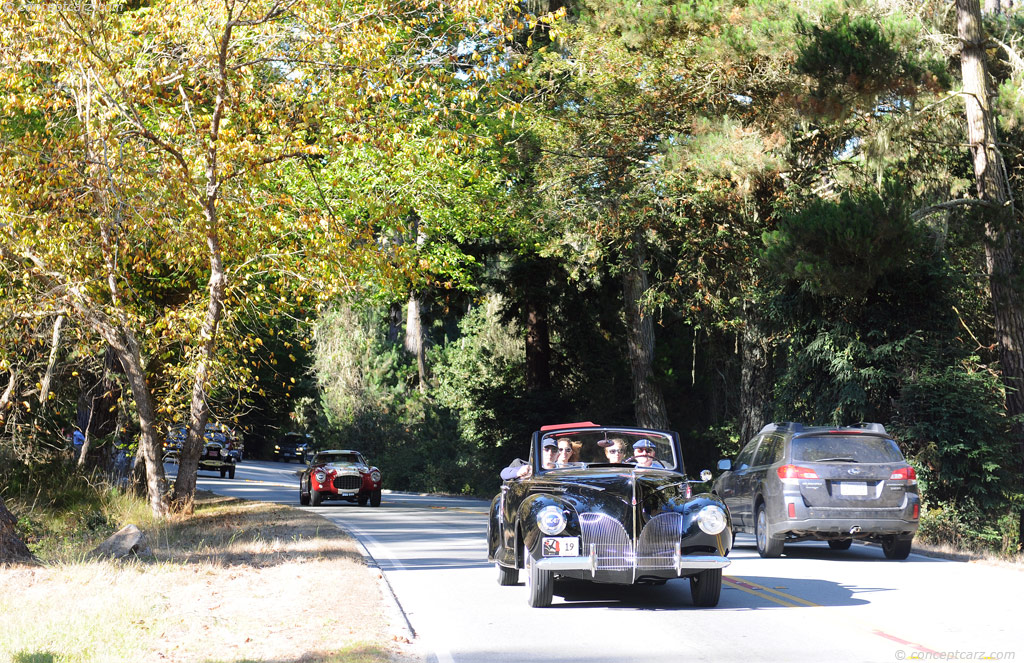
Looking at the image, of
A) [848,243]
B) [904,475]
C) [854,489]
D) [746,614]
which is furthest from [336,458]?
[746,614]

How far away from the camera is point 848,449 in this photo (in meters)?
15.1

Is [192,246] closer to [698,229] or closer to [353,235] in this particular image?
[353,235]

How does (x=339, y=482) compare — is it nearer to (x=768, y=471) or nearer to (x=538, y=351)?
(x=538, y=351)

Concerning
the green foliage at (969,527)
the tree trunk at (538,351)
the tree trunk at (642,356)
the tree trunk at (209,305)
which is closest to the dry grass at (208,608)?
the tree trunk at (209,305)

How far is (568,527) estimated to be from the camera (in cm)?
1030

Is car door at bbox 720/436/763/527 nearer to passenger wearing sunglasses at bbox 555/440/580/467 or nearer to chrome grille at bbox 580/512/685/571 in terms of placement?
passenger wearing sunglasses at bbox 555/440/580/467

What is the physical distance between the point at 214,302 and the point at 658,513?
12.2 meters

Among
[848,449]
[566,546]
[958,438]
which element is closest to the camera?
[566,546]

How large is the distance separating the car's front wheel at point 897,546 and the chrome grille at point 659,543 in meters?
6.58

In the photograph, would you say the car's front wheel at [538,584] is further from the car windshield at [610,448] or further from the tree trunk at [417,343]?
the tree trunk at [417,343]

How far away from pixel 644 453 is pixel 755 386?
1697 centimetres

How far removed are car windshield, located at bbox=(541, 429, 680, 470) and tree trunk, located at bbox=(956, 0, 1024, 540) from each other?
12.5 metres

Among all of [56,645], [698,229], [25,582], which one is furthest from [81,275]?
[698,229]

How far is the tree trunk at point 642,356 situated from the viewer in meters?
30.3
